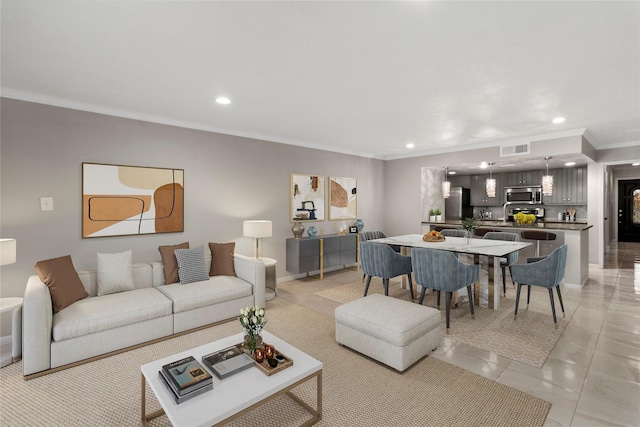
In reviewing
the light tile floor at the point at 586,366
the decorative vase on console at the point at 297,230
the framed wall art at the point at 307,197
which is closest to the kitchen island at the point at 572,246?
the light tile floor at the point at 586,366

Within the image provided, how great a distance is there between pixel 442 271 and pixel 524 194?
650cm

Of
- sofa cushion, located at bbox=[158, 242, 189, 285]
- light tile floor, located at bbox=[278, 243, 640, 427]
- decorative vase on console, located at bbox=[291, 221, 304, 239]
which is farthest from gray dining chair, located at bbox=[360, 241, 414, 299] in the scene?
sofa cushion, located at bbox=[158, 242, 189, 285]

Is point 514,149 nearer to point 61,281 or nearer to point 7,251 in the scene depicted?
point 61,281

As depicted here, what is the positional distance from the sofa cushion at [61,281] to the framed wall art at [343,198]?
4.30 metres

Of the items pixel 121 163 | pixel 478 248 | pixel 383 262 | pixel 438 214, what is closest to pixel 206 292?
pixel 121 163

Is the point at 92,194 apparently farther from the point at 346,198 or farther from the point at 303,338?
the point at 346,198

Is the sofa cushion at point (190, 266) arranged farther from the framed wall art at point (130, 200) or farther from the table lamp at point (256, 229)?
the table lamp at point (256, 229)

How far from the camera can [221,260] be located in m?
4.20

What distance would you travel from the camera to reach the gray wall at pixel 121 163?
3.23 m

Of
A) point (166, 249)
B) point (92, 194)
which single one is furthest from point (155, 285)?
point (92, 194)

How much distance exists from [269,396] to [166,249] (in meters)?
2.73

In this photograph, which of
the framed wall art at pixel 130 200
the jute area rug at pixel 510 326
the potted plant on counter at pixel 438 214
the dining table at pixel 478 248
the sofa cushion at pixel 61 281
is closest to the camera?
the sofa cushion at pixel 61 281

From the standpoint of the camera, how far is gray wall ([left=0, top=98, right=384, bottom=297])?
10.6ft

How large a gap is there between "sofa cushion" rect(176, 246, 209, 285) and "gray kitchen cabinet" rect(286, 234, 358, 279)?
1.85 m
